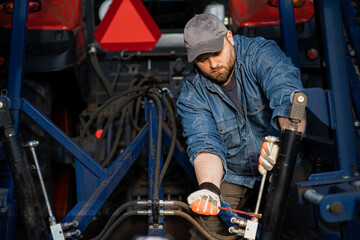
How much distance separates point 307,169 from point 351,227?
25.9 inches

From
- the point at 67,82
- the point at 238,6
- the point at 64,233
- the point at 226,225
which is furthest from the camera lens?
the point at 67,82

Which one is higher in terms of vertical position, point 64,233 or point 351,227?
point 351,227

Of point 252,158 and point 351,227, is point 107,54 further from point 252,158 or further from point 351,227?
point 351,227

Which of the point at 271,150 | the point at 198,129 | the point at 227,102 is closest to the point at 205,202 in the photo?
the point at 271,150

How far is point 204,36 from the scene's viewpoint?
1845 millimetres

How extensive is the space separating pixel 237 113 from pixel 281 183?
0.60 meters

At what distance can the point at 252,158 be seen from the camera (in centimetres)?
206

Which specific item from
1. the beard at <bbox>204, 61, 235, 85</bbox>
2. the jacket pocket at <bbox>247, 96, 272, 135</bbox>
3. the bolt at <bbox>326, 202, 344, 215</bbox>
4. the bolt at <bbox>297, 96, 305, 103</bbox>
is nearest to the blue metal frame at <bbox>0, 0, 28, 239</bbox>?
the beard at <bbox>204, 61, 235, 85</bbox>

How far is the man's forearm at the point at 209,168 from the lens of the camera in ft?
5.95

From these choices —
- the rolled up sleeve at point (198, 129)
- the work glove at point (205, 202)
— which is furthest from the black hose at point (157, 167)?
the work glove at point (205, 202)

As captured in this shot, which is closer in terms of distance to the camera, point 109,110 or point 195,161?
point 195,161

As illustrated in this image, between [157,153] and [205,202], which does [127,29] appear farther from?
[205,202]

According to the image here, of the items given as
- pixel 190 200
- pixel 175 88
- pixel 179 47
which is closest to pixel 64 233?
pixel 190 200

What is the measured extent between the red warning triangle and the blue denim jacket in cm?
69
